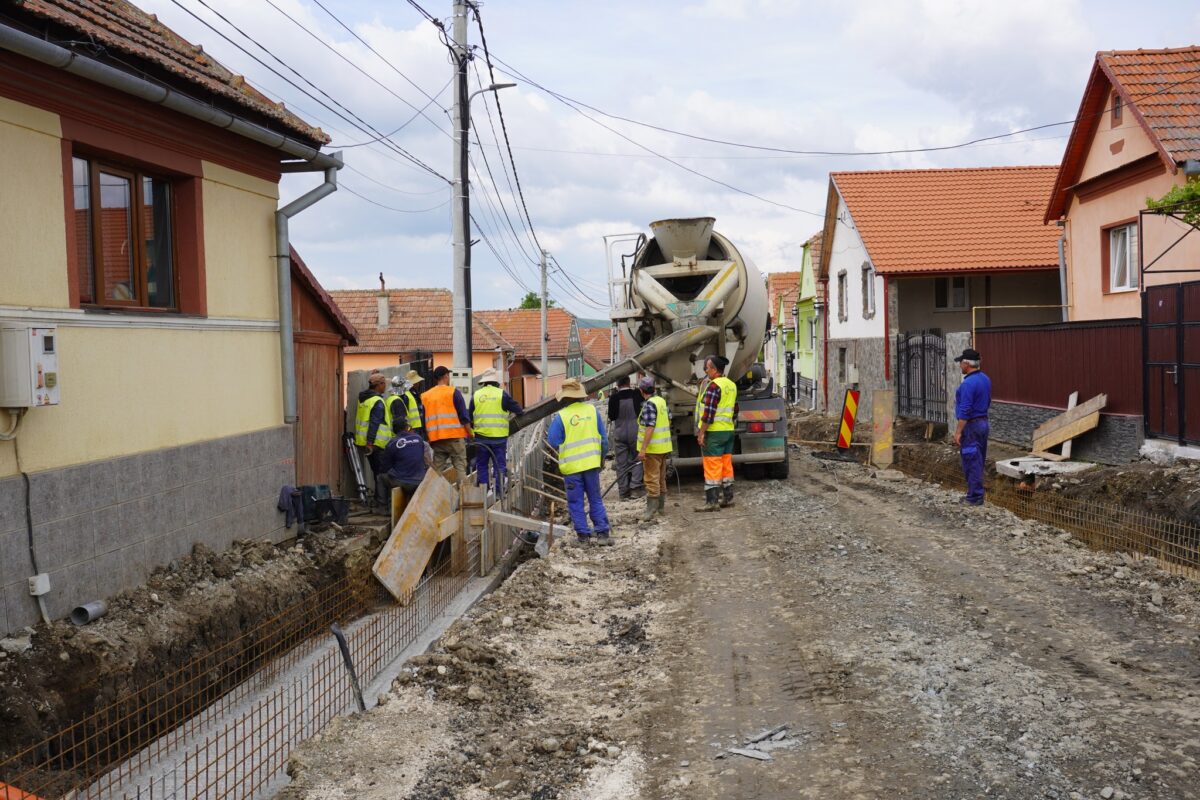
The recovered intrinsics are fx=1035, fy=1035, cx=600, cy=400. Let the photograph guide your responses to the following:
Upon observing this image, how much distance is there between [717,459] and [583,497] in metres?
2.45

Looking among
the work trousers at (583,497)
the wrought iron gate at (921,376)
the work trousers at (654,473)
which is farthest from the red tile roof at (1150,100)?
the work trousers at (583,497)

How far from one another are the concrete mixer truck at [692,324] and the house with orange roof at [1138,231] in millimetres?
4333

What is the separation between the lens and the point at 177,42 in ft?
30.3

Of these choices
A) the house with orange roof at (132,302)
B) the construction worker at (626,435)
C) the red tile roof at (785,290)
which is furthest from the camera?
the red tile roof at (785,290)

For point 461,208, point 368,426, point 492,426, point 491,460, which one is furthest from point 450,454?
point 461,208

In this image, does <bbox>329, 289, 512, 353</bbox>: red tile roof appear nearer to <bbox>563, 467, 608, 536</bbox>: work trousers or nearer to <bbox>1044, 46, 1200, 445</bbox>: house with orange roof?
<bbox>1044, 46, 1200, 445</bbox>: house with orange roof

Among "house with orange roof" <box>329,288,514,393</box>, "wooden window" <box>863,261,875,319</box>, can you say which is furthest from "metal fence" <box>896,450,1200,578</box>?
"house with orange roof" <box>329,288,514,393</box>

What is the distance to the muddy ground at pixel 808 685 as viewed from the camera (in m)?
4.68

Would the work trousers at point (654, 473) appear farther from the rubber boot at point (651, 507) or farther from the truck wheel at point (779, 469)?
the truck wheel at point (779, 469)

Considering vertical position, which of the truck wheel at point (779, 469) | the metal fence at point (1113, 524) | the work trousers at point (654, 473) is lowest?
the metal fence at point (1113, 524)

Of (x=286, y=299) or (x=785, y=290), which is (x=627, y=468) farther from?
(x=785, y=290)

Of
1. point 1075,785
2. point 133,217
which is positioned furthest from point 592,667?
point 133,217

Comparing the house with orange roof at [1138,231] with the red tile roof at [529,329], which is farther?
the red tile roof at [529,329]

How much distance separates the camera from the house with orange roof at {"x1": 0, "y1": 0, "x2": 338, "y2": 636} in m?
6.30
